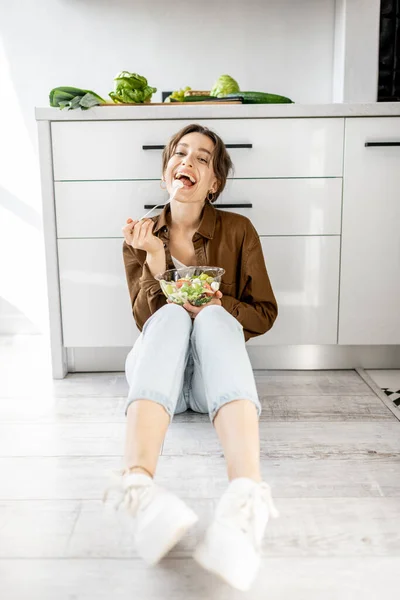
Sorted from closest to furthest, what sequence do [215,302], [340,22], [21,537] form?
[21,537], [215,302], [340,22]

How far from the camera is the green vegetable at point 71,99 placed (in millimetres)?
1979

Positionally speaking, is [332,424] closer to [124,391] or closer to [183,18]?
[124,391]

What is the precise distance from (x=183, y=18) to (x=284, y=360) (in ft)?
4.91

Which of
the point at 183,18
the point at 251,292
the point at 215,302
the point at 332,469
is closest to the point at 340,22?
the point at 183,18

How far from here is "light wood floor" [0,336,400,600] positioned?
3.34 feet

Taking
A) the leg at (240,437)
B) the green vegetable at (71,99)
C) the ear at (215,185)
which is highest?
the green vegetable at (71,99)

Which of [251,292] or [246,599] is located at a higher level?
[251,292]

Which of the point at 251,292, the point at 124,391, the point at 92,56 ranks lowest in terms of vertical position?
the point at 124,391

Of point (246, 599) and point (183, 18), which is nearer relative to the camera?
point (246, 599)

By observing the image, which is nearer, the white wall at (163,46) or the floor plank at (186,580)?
the floor plank at (186,580)

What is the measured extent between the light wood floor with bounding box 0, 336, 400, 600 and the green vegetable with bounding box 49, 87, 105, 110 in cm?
95

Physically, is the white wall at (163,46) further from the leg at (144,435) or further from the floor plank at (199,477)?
the leg at (144,435)

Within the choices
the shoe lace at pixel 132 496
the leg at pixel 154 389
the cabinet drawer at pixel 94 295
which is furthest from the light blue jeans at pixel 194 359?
the cabinet drawer at pixel 94 295

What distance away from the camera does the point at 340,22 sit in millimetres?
2477
